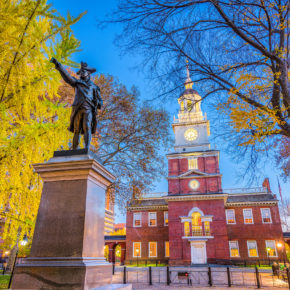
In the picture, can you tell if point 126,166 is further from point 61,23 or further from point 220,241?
point 220,241

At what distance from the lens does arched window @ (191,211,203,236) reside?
1211 inches

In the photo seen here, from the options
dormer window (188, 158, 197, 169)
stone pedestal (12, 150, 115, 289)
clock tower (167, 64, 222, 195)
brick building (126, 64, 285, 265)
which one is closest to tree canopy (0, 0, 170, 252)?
stone pedestal (12, 150, 115, 289)

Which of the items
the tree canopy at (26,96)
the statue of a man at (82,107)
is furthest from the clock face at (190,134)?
the statue of a man at (82,107)

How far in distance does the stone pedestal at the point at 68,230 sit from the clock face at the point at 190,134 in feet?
108

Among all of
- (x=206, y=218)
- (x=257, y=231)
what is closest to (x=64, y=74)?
(x=206, y=218)

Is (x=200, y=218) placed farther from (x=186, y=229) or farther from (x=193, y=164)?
(x=193, y=164)

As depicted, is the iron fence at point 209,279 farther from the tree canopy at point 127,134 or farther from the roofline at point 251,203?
the roofline at point 251,203

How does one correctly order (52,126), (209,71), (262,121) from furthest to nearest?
(209,71), (262,121), (52,126)

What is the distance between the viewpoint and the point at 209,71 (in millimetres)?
8883

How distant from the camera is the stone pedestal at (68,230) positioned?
398cm

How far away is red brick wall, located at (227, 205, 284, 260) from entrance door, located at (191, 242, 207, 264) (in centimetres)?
676

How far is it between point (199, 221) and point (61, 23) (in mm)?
30030

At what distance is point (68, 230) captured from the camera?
438 cm

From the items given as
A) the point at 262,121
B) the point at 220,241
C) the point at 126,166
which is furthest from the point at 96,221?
the point at 220,241
